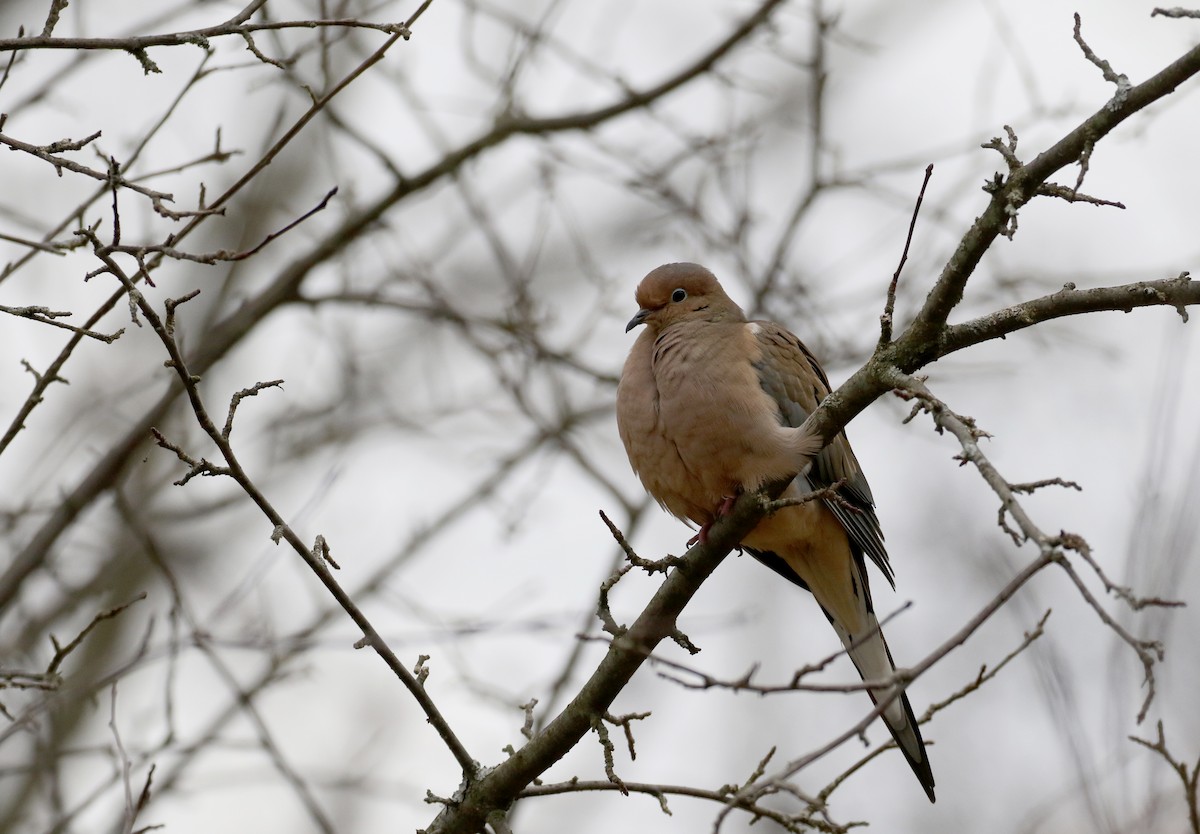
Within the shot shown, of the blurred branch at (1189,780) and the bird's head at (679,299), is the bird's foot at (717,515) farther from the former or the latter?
the blurred branch at (1189,780)

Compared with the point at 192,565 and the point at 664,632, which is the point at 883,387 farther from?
the point at 192,565

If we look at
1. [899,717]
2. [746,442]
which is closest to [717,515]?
[746,442]

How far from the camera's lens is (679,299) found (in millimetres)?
5023

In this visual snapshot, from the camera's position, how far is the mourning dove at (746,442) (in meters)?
4.07

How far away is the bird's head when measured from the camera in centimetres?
497

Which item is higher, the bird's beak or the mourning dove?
the bird's beak

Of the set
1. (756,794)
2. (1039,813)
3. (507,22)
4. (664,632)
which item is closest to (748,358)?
(664,632)

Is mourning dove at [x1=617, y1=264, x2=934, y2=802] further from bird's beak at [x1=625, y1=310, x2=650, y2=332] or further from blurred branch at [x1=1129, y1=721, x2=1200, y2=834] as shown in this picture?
blurred branch at [x1=1129, y1=721, x2=1200, y2=834]

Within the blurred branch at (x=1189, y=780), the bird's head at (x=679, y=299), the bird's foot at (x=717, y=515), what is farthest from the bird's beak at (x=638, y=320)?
the blurred branch at (x=1189, y=780)

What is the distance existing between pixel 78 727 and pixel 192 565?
135 cm

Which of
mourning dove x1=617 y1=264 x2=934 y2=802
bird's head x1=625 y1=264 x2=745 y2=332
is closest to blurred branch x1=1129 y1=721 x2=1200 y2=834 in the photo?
mourning dove x1=617 y1=264 x2=934 y2=802

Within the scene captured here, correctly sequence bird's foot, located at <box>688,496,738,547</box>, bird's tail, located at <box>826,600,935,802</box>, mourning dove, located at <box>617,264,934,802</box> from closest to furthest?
bird's foot, located at <box>688,496,738,547</box> < mourning dove, located at <box>617,264,934,802</box> < bird's tail, located at <box>826,600,935,802</box>

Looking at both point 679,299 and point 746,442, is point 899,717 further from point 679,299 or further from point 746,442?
point 679,299

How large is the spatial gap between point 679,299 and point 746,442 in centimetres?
117
